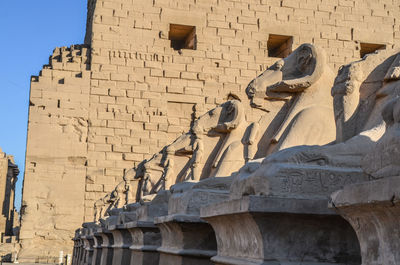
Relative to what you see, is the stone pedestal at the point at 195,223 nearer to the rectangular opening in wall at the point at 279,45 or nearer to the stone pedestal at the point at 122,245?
the stone pedestal at the point at 122,245

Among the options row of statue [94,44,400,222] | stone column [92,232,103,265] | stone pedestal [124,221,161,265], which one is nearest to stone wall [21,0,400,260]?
stone column [92,232,103,265]

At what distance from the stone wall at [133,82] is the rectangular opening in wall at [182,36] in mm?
226

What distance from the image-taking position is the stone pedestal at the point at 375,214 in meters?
1.68

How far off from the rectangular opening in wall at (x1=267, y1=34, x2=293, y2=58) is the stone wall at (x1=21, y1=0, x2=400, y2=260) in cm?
24

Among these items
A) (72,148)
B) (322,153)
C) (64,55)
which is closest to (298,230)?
(322,153)

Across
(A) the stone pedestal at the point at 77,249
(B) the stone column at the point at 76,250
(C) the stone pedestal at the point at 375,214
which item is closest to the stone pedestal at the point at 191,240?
(C) the stone pedestal at the point at 375,214

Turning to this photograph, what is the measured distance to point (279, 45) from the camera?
15.8 m

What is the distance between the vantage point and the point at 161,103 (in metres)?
13.9

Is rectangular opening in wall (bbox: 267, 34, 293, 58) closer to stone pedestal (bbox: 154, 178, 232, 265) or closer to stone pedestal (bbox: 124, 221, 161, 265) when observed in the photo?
stone pedestal (bbox: 124, 221, 161, 265)

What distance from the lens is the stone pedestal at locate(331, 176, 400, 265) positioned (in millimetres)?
1678

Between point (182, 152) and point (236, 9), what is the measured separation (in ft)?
26.9

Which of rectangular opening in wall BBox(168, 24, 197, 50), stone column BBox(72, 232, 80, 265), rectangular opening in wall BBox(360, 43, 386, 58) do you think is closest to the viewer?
stone column BBox(72, 232, 80, 265)

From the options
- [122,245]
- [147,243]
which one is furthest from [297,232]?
[122,245]

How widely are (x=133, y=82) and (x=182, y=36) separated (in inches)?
87.0
